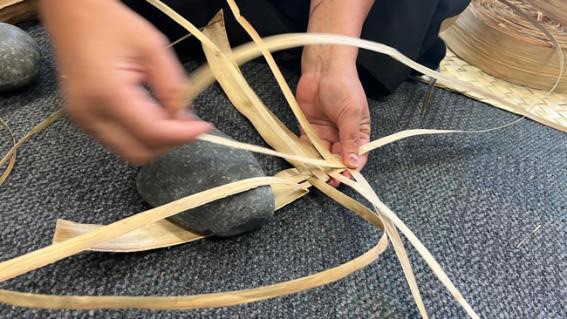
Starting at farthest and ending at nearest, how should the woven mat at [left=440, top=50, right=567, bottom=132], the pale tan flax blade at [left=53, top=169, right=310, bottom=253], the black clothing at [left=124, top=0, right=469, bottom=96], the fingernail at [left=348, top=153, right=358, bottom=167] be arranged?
the woven mat at [left=440, top=50, right=567, bottom=132] < the black clothing at [left=124, top=0, right=469, bottom=96] < the fingernail at [left=348, top=153, right=358, bottom=167] < the pale tan flax blade at [left=53, top=169, right=310, bottom=253]

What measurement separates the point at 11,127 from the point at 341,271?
1.62ft

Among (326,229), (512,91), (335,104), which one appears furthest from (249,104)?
(512,91)

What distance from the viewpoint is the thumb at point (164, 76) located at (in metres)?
0.36

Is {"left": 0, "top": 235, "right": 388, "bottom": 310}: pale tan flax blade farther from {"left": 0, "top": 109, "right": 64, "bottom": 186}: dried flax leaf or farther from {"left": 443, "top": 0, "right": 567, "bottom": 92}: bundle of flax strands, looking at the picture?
{"left": 443, "top": 0, "right": 567, "bottom": 92}: bundle of flax strands

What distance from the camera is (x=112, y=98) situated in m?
0.34

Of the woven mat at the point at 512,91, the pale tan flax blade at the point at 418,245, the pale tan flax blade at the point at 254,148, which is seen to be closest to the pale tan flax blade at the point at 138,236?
the pale tan flax blade at the point at 254,148

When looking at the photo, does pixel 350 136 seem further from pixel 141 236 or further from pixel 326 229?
pixel 141 236

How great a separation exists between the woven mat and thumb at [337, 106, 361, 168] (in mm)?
524

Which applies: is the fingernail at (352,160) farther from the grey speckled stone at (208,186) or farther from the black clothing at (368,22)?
the black clothing at (368,22)

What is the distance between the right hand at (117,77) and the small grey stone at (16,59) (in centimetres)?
38

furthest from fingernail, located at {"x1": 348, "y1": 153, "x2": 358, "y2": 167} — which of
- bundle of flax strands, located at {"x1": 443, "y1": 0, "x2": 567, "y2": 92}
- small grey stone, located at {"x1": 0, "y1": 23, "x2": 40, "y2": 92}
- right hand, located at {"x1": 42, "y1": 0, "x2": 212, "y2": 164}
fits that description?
bundle of flax strands, located at {"x1": 443, "y1": 0, "x2": 567, "y2": 92}

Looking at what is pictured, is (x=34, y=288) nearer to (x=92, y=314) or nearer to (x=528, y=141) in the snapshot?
(x=92, y=314)

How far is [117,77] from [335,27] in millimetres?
512

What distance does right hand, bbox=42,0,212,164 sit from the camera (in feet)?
1.13
